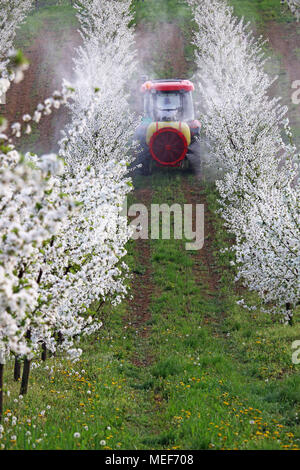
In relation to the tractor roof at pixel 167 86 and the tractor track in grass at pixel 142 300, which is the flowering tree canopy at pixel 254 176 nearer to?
the tractor roof at pixel 167 86

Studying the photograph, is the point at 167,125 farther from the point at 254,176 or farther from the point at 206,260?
the point at 254,176

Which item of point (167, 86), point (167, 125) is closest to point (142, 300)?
point (167, 125)

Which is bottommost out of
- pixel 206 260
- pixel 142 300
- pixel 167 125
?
pixel 142 300

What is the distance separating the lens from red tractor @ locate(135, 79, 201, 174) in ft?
74.0

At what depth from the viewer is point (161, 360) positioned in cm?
1098

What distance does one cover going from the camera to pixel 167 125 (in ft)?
73.9

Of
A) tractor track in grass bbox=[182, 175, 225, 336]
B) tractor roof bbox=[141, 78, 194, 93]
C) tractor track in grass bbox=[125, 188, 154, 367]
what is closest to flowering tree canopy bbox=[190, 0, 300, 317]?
tractor track in grass bbox=[182, 175, 225, 336]

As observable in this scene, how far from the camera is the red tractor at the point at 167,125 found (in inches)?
888
